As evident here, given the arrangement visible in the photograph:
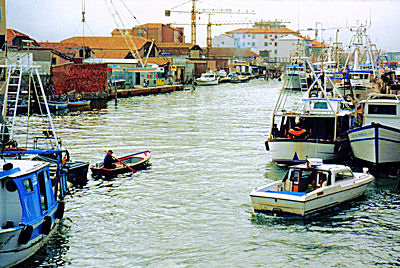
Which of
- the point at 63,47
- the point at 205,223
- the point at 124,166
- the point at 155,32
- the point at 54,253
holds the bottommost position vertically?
the point at 54,253

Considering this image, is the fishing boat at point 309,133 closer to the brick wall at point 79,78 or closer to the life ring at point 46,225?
the life ring at point 46,225

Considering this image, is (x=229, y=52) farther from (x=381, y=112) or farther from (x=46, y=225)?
(x=46, y=225)

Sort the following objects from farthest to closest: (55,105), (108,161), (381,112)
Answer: (55,105) → (381,112) → (108,161)

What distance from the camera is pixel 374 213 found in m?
20.7

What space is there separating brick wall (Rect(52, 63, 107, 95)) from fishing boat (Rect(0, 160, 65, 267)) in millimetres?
54404

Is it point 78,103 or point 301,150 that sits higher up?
point 78,103

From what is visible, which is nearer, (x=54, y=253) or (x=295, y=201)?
(x=54, y=253)

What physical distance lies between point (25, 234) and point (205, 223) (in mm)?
7044

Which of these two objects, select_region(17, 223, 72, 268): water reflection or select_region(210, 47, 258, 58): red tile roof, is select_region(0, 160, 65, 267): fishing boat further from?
select_region(210, 47, 258, 58): red tile roof

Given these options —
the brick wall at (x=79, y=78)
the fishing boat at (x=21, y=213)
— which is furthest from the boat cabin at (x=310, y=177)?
the brick wall at (x=79, y=78)

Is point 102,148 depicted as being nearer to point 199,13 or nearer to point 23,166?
point 23,166

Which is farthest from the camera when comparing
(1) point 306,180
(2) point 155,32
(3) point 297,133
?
(2) point 155,32

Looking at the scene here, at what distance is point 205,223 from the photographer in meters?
19.6

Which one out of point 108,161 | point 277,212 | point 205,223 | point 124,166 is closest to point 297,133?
point 124,166
